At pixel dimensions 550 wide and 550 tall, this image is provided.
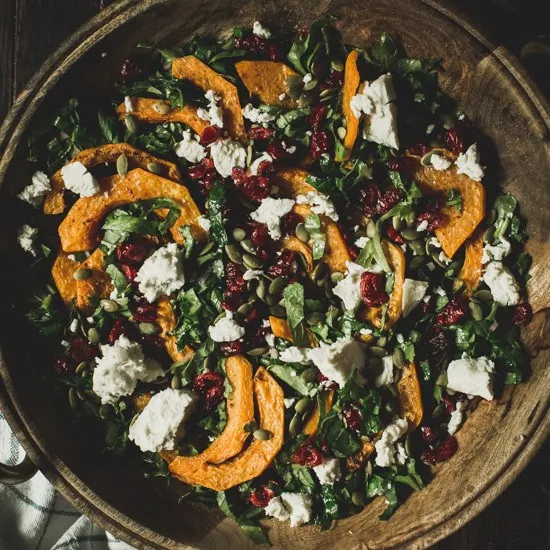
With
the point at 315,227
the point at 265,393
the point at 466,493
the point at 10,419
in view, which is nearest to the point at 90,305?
the point at 10,419

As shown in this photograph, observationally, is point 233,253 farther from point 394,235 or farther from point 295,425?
point 295,425

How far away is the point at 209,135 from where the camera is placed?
3.42 metres

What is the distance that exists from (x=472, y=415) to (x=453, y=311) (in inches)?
22.9

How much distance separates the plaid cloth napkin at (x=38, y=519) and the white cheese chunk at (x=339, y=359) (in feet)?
6.07

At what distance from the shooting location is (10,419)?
135 inches

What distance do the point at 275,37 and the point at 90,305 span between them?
1.66 m

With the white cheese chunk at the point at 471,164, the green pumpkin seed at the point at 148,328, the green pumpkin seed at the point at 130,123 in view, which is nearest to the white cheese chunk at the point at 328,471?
the green pumpkin seed at the point at 148,328

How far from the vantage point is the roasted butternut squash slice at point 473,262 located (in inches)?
139

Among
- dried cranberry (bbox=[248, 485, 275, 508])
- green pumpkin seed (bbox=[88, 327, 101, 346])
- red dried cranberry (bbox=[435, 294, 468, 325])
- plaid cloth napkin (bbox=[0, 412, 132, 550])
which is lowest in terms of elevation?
plaid cloth napkin (bbox=[0, 412, 132, 550])

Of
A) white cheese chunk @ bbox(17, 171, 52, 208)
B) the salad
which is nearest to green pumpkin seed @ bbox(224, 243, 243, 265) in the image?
the salad

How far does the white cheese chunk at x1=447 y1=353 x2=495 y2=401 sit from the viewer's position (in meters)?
3.40

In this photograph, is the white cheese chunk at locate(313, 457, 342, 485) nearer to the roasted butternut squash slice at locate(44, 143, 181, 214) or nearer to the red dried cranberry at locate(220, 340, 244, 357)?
the red dried cranberry at locate(220, 340, 244, 357)

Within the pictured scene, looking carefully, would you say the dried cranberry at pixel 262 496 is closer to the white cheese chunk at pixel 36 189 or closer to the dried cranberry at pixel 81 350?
the dried cranberry at pixel 81 350

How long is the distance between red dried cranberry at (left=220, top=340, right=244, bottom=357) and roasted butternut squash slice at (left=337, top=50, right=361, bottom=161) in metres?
1.06
